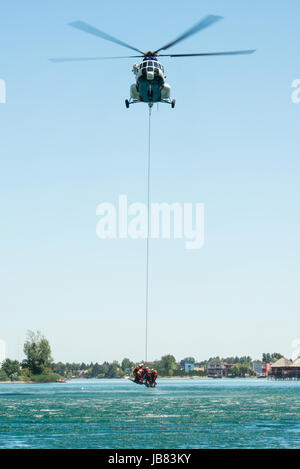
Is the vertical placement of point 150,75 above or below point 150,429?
above

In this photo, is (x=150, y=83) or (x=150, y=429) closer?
(x=150, y=83)

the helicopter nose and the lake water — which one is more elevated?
the helicopter nose

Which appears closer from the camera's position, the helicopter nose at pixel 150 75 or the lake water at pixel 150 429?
the lake water at pixel 150 429

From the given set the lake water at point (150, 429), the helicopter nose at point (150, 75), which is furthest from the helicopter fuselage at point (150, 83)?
the lake water at point (150, 429)

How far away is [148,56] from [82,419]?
4276 centimetres

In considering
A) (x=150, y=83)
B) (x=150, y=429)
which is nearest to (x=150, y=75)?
(x=150, y=83)

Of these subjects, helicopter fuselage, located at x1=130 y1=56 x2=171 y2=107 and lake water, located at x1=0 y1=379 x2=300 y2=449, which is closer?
lake water, located at x1=0 y1=379 x2=300 y2=449

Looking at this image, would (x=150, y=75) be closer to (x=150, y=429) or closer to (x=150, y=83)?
(x=150, y=83)

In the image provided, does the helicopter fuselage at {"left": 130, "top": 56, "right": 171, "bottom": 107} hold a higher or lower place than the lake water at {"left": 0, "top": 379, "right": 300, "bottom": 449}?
higher

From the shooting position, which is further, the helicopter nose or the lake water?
the helicopter nose

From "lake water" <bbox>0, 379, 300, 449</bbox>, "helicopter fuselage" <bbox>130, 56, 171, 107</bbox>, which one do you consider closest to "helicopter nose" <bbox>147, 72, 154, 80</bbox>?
"helicopter fuselage" <bbox>130, 56, 171, 107</bbox>

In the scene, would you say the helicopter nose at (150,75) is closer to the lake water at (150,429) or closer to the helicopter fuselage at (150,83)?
the helicopter fuselage at (150,83)

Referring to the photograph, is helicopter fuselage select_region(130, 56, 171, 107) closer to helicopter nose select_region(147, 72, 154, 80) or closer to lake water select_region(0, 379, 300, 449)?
helicopter nose select_region(147, 72, 154, 80)

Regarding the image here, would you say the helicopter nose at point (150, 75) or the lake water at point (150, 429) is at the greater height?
the helicopter nose at point (150, 75)
